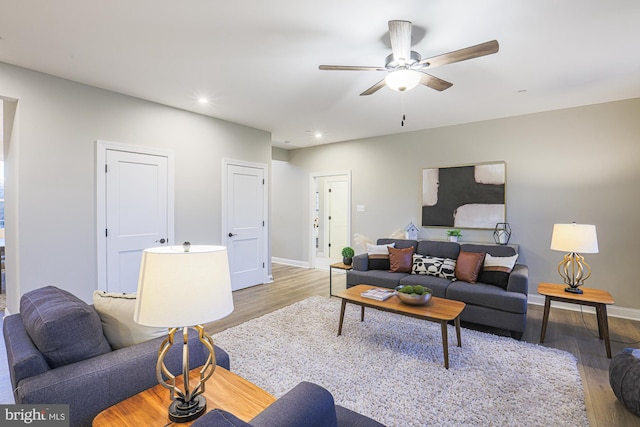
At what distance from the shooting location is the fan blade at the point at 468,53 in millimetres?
1974

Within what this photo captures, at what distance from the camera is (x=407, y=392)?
2.21m

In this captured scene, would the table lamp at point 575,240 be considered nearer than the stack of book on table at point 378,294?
Yes

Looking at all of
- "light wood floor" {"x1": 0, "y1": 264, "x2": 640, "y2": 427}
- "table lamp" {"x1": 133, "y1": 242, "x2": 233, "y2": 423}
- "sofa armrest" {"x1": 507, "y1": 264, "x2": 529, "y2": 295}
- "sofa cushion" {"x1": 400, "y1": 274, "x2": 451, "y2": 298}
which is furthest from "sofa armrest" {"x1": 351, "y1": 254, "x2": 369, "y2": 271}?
"table lamp" {"x1": 133, "y1": 242, "x2": 233, "y2": 423}

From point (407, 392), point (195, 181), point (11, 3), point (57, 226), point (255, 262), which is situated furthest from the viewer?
point (255, 262)

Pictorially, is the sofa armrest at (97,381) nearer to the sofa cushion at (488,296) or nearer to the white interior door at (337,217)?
the sofa cushion at (488,296)

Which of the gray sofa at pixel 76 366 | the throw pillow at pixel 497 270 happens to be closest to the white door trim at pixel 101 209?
the gray sofa at pixel 76 366

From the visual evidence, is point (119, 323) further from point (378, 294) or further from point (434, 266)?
point (434, 266)

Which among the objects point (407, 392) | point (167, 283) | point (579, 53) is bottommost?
point (407, 392)

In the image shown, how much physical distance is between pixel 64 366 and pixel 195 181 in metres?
3.40

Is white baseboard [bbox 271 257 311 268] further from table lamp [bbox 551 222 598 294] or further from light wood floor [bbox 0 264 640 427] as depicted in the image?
table lamp [bbox 551 222 598 294]

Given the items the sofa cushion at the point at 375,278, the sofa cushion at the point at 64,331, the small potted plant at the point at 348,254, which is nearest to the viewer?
the sofa cushion at the point at 64,331

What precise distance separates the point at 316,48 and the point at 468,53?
3.99ft

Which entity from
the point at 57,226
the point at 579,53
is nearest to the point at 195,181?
the point at 57,226

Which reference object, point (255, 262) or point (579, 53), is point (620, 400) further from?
point (255, 262)
